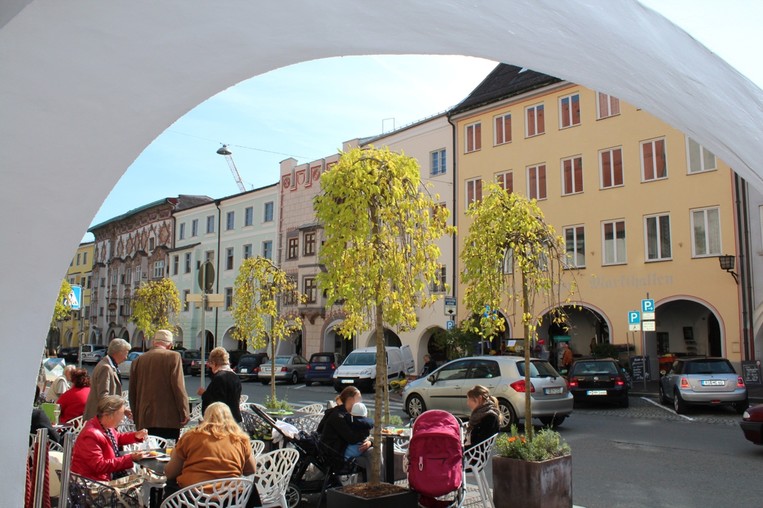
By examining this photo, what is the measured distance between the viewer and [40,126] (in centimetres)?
268

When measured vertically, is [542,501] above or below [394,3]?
below

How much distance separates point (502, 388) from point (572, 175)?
16365 mm

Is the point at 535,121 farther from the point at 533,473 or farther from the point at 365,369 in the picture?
the point at 533,473

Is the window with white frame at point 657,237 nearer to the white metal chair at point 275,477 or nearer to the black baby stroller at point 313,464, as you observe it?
the black baby stroller at point 313,464

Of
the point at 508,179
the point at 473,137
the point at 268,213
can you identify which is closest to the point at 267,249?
the point at 268,213

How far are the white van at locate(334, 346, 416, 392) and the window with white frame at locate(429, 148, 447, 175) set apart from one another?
33.8 feet

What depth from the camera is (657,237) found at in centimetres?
2598

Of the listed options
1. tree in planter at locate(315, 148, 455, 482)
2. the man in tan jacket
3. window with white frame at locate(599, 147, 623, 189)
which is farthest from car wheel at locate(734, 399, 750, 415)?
the man in tan jacket

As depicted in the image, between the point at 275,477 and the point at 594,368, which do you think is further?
the point at 594,368

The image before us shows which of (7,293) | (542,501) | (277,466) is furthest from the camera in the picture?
(542,501)

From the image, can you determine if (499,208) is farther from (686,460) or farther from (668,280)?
(668,280)

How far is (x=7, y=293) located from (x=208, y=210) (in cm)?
5125

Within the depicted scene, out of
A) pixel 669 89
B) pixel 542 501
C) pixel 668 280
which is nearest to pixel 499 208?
pixel 542 501

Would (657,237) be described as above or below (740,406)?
above
